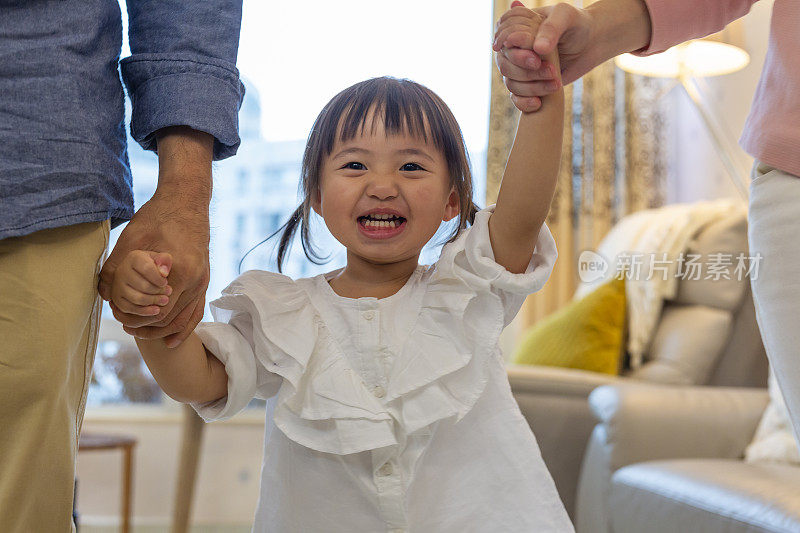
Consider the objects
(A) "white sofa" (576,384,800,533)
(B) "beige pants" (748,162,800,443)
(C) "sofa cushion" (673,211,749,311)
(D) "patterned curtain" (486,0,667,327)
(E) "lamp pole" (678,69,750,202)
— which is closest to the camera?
(B) "beige pants" (748,162,800,443)

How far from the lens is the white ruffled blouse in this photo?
0.98 metres

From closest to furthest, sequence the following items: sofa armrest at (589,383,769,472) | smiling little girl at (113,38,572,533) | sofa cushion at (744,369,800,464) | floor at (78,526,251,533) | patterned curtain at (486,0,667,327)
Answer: smiling little girl at (113,38,572,533) < sofa cushion at (744,369,800,464) < sofa armrest at (589,383,769,472) < floor at (78,526,251,533) < patterned curtain at (486,0,667,327)

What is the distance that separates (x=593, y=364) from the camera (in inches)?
93.7

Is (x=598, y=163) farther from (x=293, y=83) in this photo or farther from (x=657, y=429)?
(x=657, y=429)

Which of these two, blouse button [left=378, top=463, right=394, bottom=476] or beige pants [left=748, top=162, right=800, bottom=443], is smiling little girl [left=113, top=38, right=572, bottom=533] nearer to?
blouse button [left=378, top=463, right=394, bottom=476]

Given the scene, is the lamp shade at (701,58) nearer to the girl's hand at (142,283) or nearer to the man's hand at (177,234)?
the man's hand at (177,234)

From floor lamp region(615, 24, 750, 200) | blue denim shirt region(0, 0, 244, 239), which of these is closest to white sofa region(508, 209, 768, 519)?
floor lamp region(615, 24, 750, 200)

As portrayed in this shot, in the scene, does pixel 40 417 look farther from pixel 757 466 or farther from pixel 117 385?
pixel 117 385

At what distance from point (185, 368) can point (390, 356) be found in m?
0.24

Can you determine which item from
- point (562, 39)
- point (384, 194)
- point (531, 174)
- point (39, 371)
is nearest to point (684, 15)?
point (562, 39)

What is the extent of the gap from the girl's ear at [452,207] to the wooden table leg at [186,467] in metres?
1.48

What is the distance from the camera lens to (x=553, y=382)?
2.17m

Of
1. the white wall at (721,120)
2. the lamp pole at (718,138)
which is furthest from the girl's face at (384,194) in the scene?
the white wall at (721,120)

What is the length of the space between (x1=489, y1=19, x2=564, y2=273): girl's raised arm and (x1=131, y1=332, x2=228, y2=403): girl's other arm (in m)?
0.37
